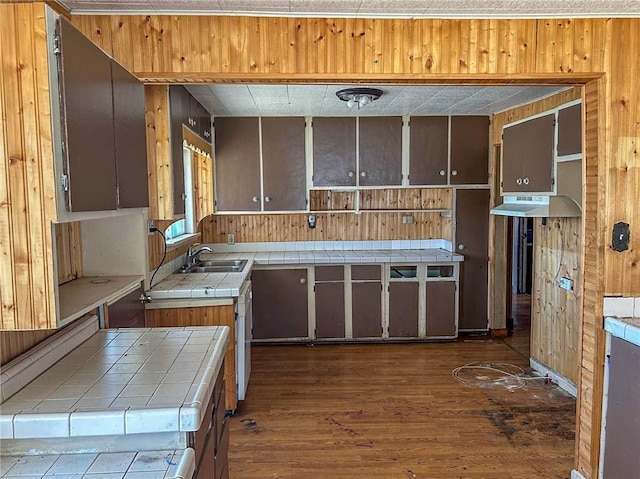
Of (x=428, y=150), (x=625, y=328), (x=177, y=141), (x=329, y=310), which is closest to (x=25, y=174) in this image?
(x=177, y=141)

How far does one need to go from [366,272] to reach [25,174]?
3678 millimetres

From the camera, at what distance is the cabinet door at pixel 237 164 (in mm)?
4695

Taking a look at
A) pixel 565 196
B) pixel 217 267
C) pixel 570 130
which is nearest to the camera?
pixel 570 130

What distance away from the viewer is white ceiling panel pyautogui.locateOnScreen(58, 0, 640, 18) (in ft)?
6.53

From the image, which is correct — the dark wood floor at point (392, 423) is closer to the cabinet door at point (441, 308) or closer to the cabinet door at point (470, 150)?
the cabinet door at point (441, 308)

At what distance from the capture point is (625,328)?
6.91ft

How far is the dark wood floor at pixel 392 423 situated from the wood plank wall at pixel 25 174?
1691 mm

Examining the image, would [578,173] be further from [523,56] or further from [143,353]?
[143,353]

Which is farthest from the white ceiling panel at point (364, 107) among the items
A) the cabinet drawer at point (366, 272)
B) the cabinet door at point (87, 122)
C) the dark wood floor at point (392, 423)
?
the dark wood floor at point (392, 423)

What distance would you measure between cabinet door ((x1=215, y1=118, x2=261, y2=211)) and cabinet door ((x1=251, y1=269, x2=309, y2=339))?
0.78 meters

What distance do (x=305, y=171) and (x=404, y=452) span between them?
2.94m

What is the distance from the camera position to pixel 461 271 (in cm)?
488

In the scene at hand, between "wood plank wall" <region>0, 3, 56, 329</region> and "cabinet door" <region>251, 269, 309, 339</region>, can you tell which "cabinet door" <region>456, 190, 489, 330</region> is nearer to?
"cabinet door" <region>251, 269, 309, 339</region>

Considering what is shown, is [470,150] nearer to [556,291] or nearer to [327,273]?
[556,291]
